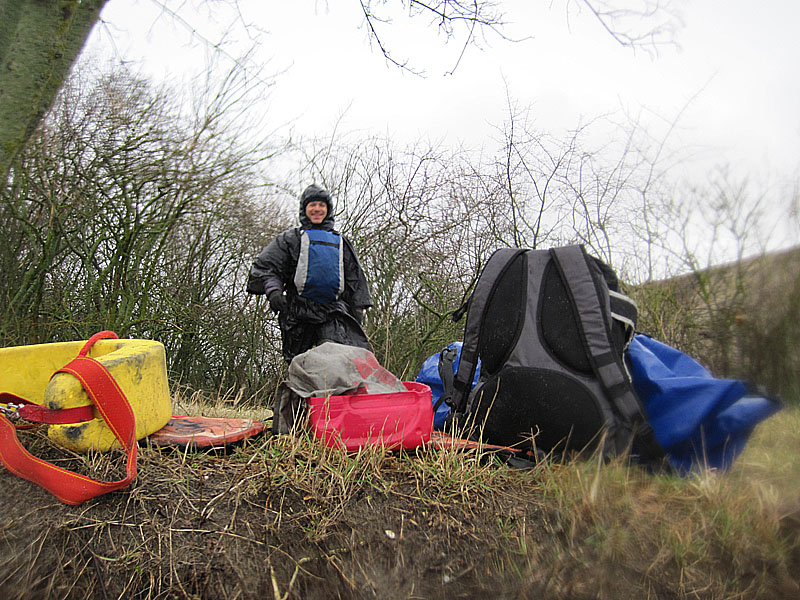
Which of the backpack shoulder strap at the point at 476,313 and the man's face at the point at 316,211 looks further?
the man's face at the point at 316,211

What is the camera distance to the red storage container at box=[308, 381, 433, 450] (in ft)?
7.00

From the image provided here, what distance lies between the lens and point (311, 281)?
421 centimetres

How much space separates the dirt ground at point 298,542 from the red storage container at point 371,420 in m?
0.21

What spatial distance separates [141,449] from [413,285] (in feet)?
17.8

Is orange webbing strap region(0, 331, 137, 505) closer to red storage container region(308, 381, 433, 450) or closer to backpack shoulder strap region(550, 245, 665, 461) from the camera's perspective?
red storage container region(308, 381, 433, 450)

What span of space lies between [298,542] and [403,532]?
320 mm

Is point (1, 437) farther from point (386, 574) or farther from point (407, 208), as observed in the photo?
point (407, 208)

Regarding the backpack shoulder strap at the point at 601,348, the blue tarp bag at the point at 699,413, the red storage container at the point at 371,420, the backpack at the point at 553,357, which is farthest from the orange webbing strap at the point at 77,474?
the blue tarp bag at the point at 699,413

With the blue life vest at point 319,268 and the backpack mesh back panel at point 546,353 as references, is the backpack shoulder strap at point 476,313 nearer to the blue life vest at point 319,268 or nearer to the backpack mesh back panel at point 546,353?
the backpack mesh back panel at point 546,353

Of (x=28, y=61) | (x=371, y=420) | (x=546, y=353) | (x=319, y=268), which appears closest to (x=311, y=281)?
(x=319, y=268)

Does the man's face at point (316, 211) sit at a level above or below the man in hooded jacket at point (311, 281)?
above

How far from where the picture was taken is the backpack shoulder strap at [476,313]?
2502mm

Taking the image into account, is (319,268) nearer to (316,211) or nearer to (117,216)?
(316,211)

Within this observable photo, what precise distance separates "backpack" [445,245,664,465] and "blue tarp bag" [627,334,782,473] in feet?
0.31
